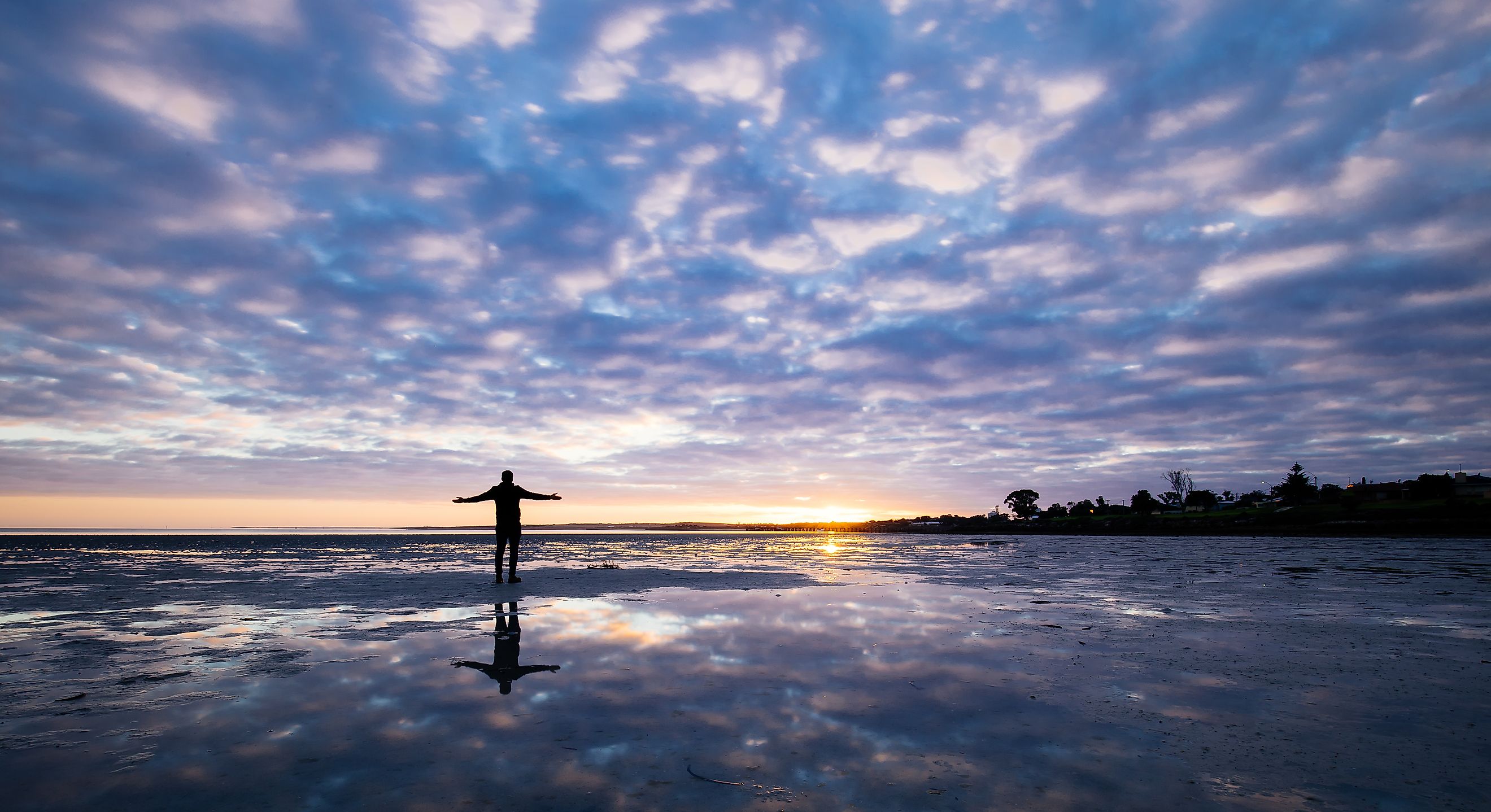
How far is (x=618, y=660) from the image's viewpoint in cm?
705

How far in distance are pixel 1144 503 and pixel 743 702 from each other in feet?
595

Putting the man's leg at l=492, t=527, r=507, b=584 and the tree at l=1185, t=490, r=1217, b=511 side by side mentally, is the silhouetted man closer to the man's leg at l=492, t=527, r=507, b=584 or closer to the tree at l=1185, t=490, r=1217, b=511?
the man's leg at l=492, t=527, r=507, b=584

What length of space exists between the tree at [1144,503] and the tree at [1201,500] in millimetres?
6459

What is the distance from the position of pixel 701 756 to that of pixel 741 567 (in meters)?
18.4

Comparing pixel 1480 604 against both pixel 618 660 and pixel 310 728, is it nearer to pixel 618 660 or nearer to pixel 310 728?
pixel 618 660

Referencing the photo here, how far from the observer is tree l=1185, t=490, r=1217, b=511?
148000 millimetres

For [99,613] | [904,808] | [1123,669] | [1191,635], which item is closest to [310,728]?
[904,808]

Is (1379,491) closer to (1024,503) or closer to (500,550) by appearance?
(1024,503)

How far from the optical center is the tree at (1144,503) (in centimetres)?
15625

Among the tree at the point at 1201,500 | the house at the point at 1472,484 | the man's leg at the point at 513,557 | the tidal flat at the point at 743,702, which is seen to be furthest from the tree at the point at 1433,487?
the man's leg at the point at 513,557

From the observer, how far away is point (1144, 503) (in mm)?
158375

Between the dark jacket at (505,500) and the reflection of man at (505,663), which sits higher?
the dark jacket at (505,500)

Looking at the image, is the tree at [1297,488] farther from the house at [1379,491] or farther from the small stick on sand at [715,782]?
the small stick on sand at [715,782]

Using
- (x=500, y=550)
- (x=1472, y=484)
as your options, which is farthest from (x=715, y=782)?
(x=1472, y=484)
